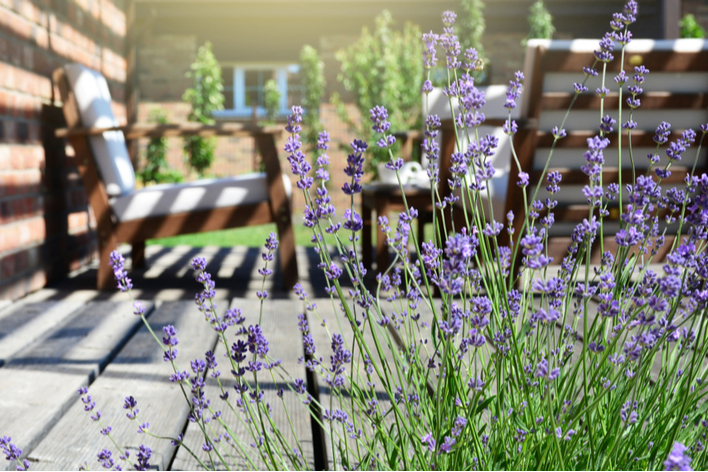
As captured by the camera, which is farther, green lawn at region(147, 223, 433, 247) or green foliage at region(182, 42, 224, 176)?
green foliage at region(182, 42, 224, 176)

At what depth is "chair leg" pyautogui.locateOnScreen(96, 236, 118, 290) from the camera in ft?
9.87

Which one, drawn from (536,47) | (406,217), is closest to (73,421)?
(406,217)

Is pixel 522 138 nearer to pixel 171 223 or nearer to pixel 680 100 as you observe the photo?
pixel 680 100

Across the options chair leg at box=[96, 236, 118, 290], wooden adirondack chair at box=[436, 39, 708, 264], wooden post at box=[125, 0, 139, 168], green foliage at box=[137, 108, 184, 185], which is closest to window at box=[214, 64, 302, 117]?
wooden post at box=[125, 0, 139, 168]

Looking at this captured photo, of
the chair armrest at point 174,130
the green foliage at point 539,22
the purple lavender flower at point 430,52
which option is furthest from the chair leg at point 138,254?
the green foliage at point 539,22

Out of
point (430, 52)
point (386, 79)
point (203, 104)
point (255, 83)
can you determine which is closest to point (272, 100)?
point (203, 104)

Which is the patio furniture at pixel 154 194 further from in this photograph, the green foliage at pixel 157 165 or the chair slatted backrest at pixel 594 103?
the green foliage at pixel 157 165

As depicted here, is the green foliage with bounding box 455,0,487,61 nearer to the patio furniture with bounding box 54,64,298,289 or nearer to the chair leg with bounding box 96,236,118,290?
the patio furniture with bounding box 54,64,298,289

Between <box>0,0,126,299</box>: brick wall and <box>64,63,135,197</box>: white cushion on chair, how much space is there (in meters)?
0.24

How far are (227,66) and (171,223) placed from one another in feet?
25.3

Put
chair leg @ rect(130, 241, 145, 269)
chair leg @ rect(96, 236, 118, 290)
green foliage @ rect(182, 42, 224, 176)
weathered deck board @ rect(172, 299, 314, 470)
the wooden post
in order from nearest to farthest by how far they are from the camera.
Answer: weathered deck board @ rect(172, 299, 314, 470) → chair leg @ rect(96, 236, 118, 290) → chair leg @ rect(130, 241, 145, 269) → the wooden post → green foliage @ rect(182, 42, 224, 176)

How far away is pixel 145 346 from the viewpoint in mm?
1891

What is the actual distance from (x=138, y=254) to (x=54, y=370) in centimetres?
210

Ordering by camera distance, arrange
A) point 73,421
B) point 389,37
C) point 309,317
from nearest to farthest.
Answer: point 73,421 → point 309,317 → point 389,37
